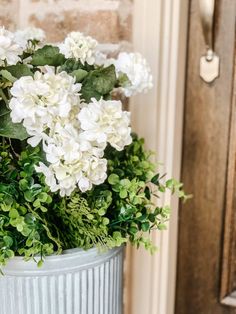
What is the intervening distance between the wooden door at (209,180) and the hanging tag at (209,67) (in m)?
0.01

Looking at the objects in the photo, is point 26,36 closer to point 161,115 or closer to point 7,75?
point 7,75

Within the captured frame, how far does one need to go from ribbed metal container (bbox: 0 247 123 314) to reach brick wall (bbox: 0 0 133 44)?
62cm

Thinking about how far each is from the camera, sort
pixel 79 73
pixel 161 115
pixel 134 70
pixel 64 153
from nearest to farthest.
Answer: pixel 64 153 < pixel 79 73 < pixel 134 70 < pixel 161 115

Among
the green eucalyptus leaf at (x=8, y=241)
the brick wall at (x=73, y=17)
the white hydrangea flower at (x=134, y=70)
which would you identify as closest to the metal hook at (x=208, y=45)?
the brick wall at (x=73, y=17)

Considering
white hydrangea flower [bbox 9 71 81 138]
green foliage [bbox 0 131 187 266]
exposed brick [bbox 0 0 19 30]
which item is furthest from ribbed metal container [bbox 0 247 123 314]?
exposed brick [bbox 0 0 19 30]

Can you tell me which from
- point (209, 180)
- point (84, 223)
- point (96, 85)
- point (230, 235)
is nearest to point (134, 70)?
point (96, 85)

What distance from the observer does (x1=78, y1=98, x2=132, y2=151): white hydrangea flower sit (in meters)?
0.86

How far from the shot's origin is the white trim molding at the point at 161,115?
50.1 inches

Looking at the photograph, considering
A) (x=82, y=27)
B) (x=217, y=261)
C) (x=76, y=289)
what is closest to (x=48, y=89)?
(x=76, y=289)

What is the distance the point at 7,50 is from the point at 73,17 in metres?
0.48

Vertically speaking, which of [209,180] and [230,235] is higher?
[209,180]

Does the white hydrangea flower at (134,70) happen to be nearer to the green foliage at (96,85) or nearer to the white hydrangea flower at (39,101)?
the green foliage at (96,85)

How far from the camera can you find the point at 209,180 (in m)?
1.39

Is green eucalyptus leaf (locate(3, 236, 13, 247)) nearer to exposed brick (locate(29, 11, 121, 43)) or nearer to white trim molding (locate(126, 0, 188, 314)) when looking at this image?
white trim molding (locate(126, 0, 188, 314))
